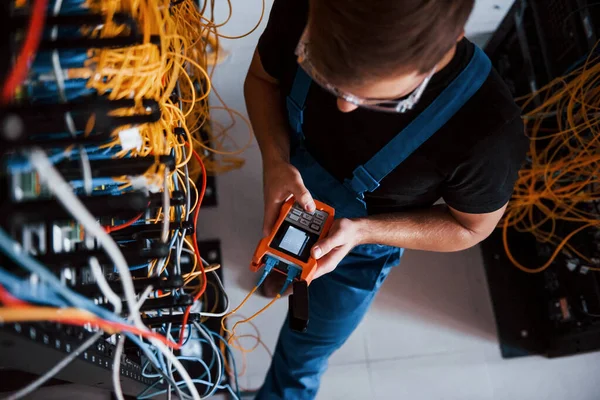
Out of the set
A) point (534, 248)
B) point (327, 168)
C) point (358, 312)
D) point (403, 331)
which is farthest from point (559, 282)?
point (327, 168)

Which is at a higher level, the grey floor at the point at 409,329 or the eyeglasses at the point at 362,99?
the eyeglasses at the point at 362,99

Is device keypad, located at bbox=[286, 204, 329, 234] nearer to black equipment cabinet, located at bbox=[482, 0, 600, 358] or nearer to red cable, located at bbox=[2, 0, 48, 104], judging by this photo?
red cable, located at bbox=[2, 0, 48, 104]

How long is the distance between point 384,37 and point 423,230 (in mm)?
602

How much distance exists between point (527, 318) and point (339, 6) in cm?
158

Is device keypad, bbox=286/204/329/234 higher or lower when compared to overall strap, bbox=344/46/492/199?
lower

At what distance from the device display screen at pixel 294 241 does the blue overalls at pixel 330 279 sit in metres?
0.18

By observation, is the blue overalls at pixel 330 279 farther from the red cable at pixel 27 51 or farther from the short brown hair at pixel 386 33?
the red cable at pixel 27 51

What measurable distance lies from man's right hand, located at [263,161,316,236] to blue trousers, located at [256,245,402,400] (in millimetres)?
338

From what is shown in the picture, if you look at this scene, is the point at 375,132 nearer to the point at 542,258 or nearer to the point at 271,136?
the point at 271,136

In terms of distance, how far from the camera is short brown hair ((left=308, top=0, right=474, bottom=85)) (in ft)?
2.10

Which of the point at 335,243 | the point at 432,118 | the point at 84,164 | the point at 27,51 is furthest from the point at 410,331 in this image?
the point at 27,51

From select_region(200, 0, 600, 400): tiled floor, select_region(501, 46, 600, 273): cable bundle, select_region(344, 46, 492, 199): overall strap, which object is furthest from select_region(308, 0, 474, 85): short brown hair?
select_region(200, 0, 600, 400): tiled floor

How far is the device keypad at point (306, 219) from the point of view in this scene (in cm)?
101

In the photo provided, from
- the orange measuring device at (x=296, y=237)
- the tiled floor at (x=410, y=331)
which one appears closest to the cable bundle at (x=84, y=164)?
the orange measuring device at (x=296, y=237)
